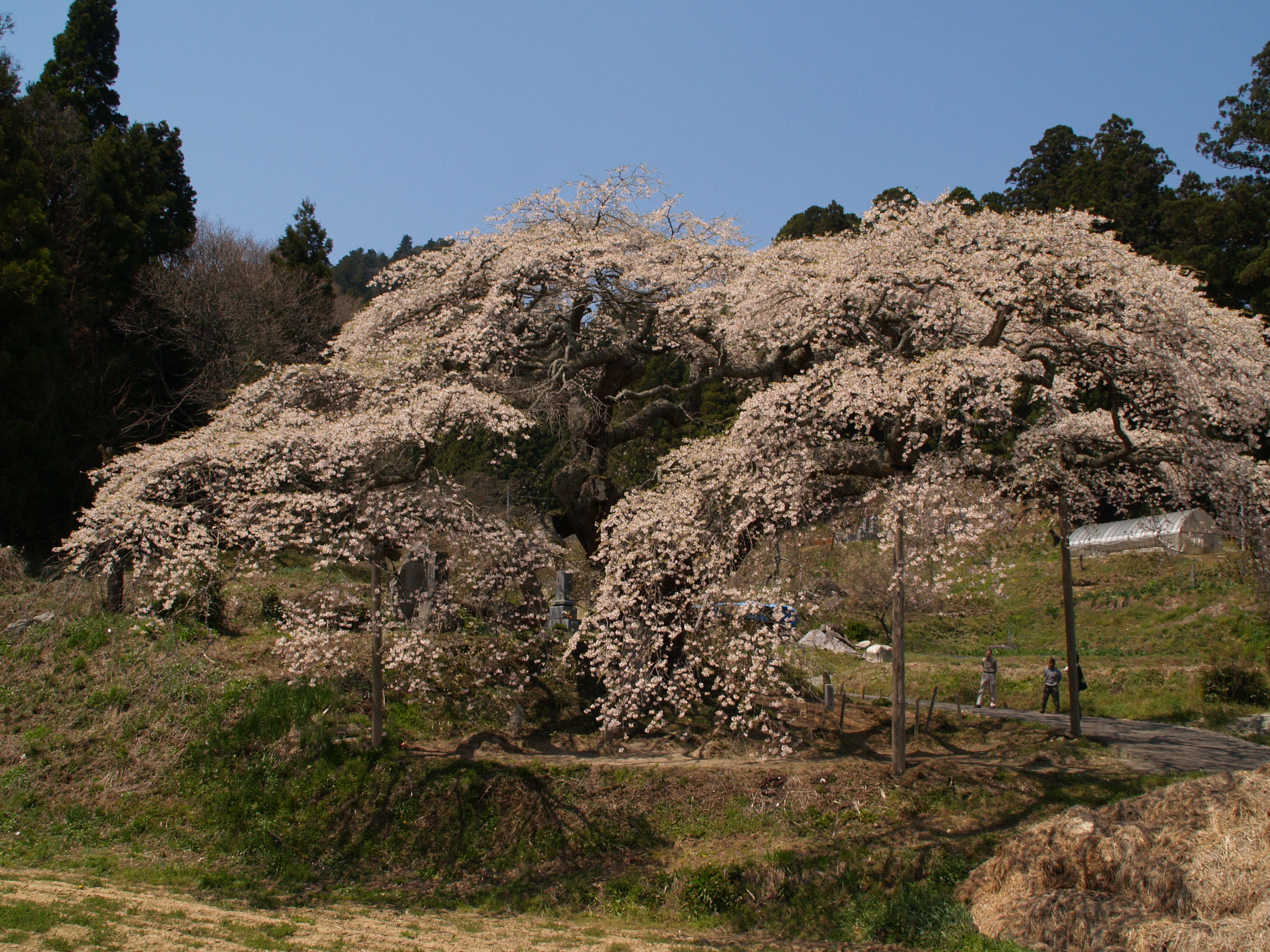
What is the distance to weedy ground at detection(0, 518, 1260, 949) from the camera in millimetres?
8781

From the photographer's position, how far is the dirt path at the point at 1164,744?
1194 cm

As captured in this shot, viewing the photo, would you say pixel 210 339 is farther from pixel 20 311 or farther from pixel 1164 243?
pixel 1164 243

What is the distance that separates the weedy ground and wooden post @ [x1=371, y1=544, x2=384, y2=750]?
0.31m

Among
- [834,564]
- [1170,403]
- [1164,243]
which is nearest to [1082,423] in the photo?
[1170,403]

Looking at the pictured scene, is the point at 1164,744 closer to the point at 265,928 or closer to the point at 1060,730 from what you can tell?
the point at 1060,730

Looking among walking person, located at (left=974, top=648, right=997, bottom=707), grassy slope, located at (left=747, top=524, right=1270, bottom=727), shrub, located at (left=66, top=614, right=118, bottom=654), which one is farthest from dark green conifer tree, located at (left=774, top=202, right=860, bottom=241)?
shrub, located at (left=66, top=614, right=118, bottom=654)

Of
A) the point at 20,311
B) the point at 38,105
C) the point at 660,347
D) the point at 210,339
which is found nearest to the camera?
the point at 660,347

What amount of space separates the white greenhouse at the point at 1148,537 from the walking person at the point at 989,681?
32.5 ft

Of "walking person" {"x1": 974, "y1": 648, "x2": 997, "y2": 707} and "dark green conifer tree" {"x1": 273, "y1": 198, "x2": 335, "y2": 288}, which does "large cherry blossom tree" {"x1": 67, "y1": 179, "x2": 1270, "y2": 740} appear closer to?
"walking person" {"x1": 974, "y1": 648, "x2": 997, "y2": 707}

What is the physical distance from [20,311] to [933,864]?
61.9 feet

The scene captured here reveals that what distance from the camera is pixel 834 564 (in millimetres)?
15438

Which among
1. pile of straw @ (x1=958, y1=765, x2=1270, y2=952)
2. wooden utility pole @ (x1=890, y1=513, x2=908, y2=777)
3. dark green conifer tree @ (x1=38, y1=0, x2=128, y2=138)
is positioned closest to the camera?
pile of straw @ (x1=958, y1=765, x2=1270, y2=952)

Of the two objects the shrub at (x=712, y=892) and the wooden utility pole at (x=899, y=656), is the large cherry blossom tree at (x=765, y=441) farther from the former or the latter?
the shrub at (x=712, y=892)

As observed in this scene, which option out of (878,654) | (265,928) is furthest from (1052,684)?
(265,928)
